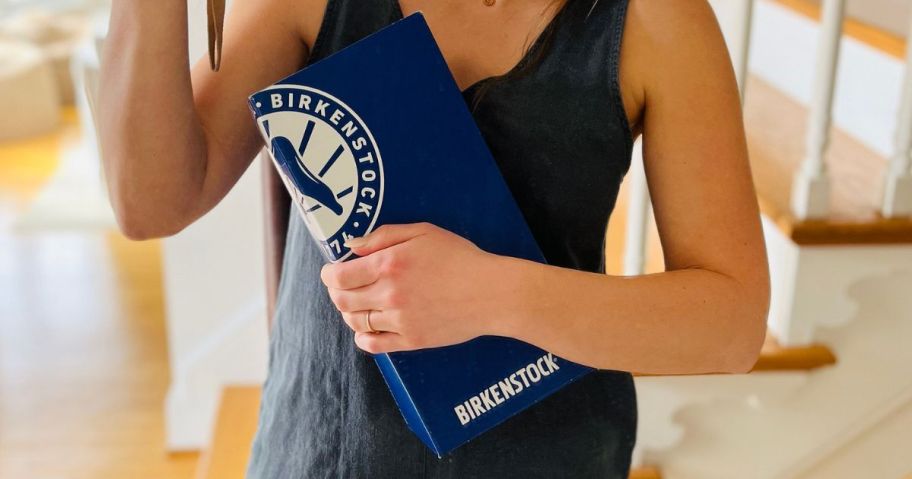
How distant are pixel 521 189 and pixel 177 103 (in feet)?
0.85

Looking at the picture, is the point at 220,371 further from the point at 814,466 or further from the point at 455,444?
the point at 455,444

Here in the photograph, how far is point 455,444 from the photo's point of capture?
0.75 metres

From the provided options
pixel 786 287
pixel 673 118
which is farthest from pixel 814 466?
pixel 673 118

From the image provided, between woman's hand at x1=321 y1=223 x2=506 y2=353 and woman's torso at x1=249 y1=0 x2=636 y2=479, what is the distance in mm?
113

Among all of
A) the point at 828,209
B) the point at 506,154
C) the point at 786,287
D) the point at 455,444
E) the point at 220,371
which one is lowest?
the point at 220,371

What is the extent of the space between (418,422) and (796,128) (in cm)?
137

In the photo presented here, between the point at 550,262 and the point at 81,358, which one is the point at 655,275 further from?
the point at 81,358

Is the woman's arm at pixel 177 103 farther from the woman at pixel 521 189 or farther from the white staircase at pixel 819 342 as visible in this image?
the white staircase at pixel 819 342

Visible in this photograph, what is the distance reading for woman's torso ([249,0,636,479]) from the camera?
763 millimetres

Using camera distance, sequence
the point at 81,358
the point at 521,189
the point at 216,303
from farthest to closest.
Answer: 1. the point at 81,358
2. the point at 216,303
3. the point at 521,189

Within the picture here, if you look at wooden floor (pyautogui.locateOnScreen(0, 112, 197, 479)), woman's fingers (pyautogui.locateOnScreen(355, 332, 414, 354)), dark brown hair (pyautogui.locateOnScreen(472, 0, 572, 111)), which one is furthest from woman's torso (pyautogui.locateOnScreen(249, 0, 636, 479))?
wooden floor (pyautogui.locateOnScreen(0, 112, 197, 479))

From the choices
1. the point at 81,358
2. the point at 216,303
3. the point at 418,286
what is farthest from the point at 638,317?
the point at 81,358

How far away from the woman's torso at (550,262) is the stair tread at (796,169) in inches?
30.0

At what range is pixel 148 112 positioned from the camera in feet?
2.32
